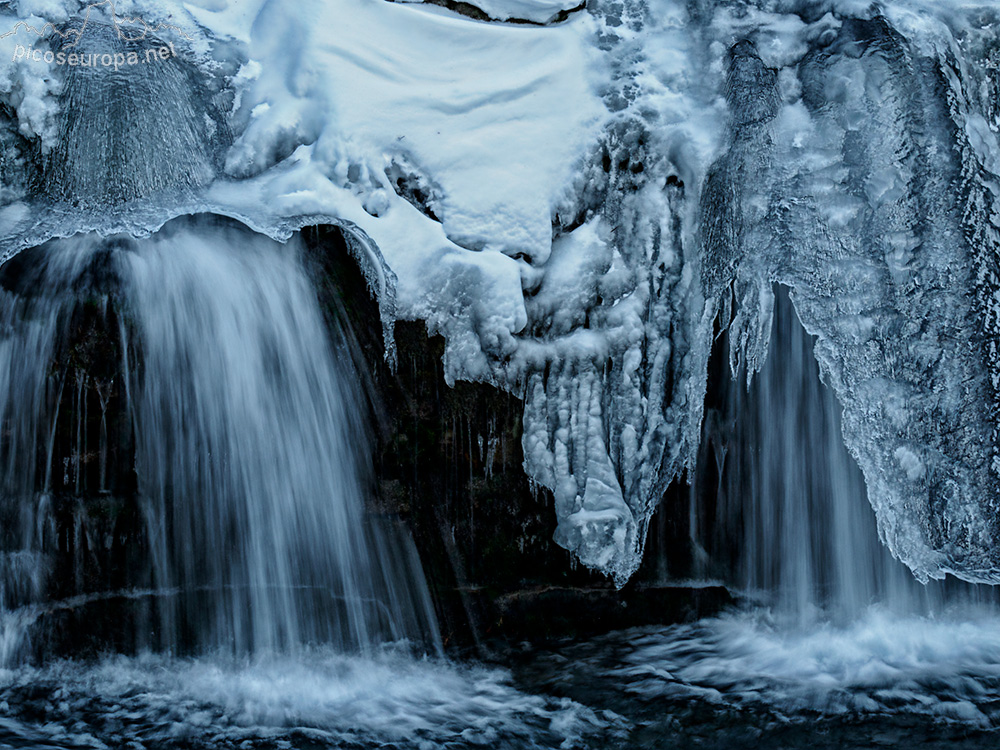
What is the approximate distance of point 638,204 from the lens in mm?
3193

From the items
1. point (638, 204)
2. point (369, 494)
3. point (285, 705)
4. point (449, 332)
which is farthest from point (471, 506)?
point (638, 204)

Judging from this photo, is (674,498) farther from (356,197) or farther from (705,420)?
(356,197)

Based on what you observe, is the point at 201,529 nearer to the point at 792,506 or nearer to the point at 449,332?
the point at 449,332

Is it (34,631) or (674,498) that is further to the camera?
(674,498)

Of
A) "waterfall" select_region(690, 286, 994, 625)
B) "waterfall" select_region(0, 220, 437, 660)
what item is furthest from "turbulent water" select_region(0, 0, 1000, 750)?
"waterfall" select_region(690, 286, 994, 625)

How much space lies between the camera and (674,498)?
3.51 meters

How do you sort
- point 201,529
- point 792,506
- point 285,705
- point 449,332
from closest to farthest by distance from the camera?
1. point 449,332
2. point 285,705
3. point 201,529
4. point 792,506

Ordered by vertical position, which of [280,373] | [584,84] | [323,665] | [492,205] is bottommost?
[323,665]

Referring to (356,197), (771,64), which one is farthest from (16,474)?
(771,64)

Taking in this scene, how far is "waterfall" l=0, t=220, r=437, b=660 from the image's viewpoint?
309cm

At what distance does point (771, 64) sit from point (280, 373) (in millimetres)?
2222

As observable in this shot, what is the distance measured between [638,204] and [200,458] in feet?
6.30

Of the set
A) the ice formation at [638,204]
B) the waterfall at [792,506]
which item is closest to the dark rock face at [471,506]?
the ice formation at [638,204]

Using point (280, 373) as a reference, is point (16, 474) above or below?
below
